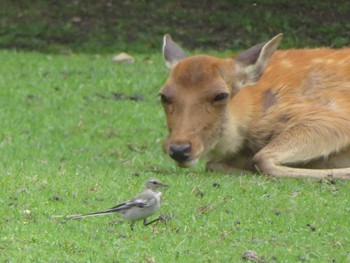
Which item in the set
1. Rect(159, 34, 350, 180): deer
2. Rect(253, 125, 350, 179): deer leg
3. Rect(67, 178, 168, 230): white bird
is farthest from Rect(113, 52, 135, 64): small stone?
Rect(67, 178, 168, 230): white bird

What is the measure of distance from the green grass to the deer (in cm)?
35

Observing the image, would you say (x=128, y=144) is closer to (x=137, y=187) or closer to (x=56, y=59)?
(x=137, y=187)

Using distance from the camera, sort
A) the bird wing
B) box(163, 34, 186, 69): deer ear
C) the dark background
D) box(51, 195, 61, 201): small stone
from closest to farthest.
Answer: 1. the bird wing
2. box(51, 195, 61, 201): small stone
3. box(163, 34, 186, 69): deer ear
4. the dark background

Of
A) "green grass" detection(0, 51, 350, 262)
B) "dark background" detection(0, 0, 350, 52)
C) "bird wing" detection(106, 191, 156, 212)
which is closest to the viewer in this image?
"green grass" detection(0, 51, 350, 262)

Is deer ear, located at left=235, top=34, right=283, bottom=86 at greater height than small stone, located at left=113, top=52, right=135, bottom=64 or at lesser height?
greater

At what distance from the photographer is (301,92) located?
1064cm

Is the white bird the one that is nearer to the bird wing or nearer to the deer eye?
the bird wing

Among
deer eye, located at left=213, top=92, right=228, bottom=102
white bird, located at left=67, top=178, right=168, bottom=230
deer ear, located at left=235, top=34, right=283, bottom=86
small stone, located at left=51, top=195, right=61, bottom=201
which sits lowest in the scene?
small stone, located at left=51, top=195, right=61, bottom=201

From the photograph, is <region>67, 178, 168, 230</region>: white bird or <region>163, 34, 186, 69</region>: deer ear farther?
<region>163, 34, 186, 69</region>: deer ear

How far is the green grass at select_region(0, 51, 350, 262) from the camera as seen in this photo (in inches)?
279

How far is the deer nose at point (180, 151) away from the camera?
9.43 metres

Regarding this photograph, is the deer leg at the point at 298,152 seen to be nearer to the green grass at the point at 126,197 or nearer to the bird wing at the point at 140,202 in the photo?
the green grass at the point at 126,197

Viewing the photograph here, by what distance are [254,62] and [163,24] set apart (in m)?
8.90

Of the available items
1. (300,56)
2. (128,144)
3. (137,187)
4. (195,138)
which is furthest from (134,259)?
(128,144)
